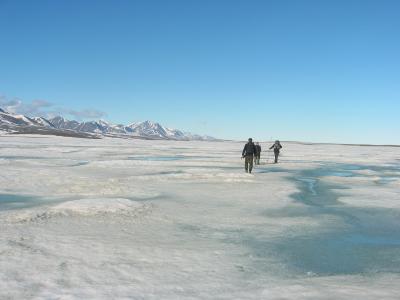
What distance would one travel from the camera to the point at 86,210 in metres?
11.3

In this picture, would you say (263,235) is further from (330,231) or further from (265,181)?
(265,181)

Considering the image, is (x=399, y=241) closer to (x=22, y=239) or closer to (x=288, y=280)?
(x=288, y=280)

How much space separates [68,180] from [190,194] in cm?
601

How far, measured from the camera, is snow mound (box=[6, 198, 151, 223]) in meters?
10.5

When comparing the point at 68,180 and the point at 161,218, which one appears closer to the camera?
the point at 161,218

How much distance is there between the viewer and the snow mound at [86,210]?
1053 centimetres

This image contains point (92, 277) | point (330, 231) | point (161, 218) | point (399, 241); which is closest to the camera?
point (92, 277)

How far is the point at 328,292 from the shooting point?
5656 mm

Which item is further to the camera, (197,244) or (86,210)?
(86,210)

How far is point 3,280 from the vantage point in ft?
19.0

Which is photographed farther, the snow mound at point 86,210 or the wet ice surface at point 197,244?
the snow mound at point 86,210

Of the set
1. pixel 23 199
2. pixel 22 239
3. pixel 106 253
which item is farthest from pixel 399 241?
pixel 23 199

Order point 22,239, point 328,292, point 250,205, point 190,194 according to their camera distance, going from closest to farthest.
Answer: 1. point 328,292
2. point 22,239
3. point 250,205
4. point 190,194

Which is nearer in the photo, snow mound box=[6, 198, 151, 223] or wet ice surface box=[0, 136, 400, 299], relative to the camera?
wet ice surface box=[0, 136, 400, 299]
